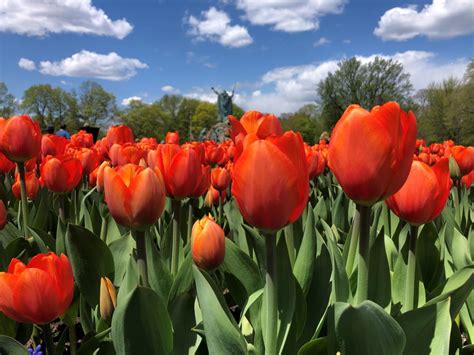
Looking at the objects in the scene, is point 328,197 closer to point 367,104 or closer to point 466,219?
point 466,219

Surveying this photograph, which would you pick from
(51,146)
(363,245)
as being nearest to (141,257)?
(363,245)

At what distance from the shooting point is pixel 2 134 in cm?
203

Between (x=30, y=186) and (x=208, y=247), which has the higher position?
(x=30, y=186)

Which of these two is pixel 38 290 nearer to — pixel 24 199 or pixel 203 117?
pixel 24 199

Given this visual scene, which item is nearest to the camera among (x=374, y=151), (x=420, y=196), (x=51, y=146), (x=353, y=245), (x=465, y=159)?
(x=374, y=151)

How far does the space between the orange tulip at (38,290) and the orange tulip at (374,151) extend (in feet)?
2.35

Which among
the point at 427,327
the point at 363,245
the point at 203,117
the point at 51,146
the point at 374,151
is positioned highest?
the point at 203,117

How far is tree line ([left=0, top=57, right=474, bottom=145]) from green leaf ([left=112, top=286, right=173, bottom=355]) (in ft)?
125

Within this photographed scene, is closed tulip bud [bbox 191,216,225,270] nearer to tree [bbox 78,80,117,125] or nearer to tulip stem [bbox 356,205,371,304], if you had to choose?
tulip stem [bbox 356,205,371,304]

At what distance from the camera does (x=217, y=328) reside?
974 mm

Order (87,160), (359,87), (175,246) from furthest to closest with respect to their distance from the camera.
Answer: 1. (359,87)
2. (87,160)
3. (175,246)

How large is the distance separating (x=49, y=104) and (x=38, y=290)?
67280mm

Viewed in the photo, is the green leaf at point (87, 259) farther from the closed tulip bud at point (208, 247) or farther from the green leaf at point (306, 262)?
the green leaf at point (306, 262)

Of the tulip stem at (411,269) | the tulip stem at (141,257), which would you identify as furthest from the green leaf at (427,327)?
the tulip stem at (141,257)
